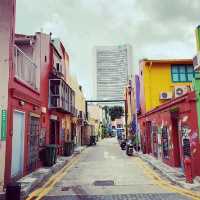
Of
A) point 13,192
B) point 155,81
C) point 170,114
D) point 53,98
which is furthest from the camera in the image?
point 155,81

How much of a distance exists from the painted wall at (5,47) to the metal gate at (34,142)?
3.96m

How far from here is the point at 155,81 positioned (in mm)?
24422

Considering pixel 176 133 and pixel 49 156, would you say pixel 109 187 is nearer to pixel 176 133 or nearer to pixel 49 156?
pixel 176 133

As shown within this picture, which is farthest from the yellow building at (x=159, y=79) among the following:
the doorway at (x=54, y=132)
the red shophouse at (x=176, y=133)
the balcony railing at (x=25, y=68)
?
the balcony railing at (x=25, y=68)

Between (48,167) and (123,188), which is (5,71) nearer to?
(123,188)

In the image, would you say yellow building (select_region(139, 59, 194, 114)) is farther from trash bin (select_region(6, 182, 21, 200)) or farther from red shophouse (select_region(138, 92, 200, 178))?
A: trash bin (select_region(6, 182, 21, 200))

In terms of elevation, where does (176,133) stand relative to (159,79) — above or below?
below

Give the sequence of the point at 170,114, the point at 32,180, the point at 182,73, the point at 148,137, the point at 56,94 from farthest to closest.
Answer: the point at 182,73 → the point at 148,137 → the point at 56,94 → the point at 170,114 → the point at 32,180

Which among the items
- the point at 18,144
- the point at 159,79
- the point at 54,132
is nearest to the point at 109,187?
the point at 18,144

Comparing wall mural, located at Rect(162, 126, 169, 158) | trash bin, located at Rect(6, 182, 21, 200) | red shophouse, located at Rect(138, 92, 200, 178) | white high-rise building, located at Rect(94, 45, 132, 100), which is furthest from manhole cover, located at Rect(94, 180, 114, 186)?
white high-rise building, located at Rect(94, 45, 132, 100)

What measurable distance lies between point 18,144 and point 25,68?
4056mm

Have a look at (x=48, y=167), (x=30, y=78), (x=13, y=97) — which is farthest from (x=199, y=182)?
(x=30, y=78)

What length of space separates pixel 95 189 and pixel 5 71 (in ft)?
16.3

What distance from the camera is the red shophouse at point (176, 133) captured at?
36.1ft
